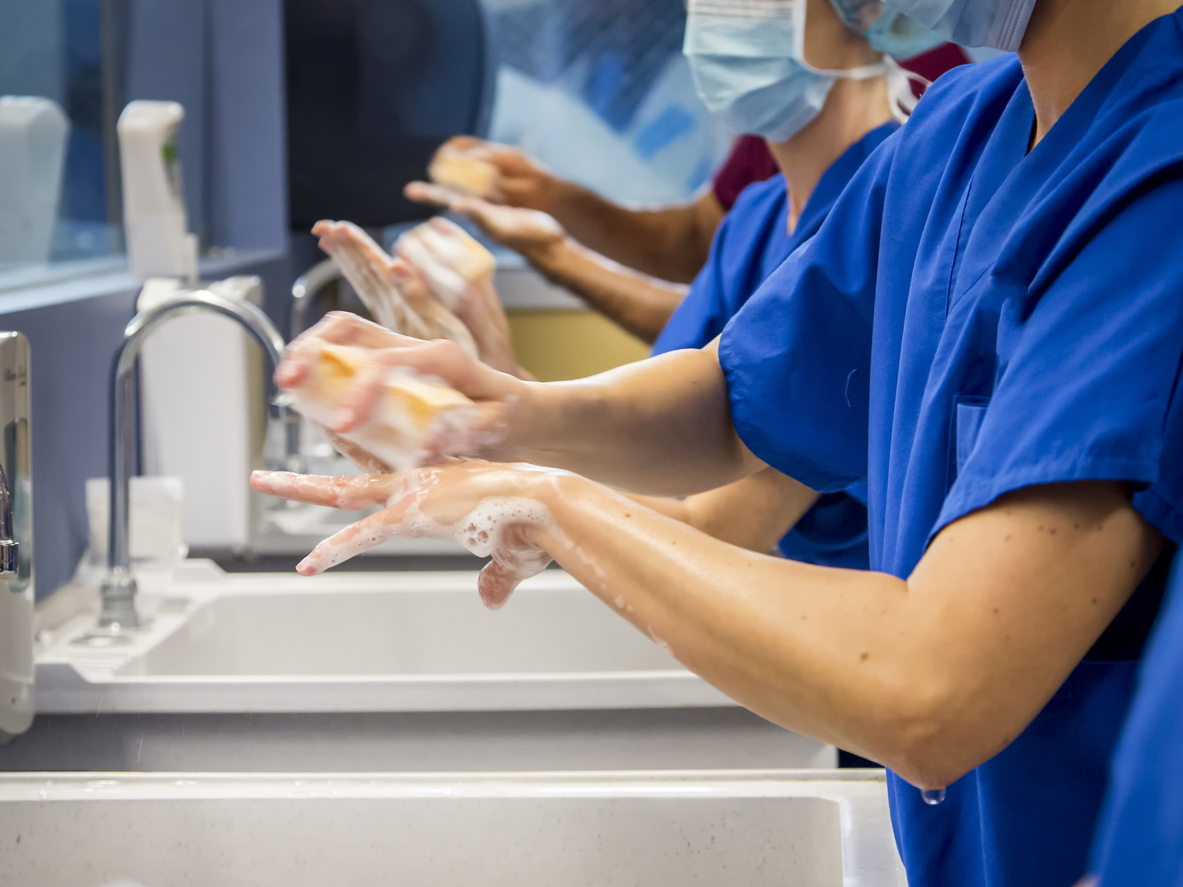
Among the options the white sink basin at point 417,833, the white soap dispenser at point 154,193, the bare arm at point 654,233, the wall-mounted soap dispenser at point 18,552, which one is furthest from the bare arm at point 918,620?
the bare arm at point 654,233

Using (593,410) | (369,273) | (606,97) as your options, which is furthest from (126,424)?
(606,97)

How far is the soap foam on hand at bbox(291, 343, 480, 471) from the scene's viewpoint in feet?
2.02

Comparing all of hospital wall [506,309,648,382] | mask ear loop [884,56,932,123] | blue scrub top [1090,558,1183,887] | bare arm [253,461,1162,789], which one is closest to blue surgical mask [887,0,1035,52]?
bare arm [253,461,1162,789]

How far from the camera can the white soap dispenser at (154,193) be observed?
5.17 feet

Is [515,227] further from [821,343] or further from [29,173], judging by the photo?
[821,343]

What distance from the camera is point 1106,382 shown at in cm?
45

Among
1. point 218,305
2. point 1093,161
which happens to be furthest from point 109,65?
point 1093,161

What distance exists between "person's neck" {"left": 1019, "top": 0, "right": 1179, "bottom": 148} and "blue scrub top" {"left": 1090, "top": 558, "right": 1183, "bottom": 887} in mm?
356

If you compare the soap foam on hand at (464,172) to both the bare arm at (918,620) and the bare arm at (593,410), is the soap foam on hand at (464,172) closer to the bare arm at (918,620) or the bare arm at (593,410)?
the bare arm at (593,410)

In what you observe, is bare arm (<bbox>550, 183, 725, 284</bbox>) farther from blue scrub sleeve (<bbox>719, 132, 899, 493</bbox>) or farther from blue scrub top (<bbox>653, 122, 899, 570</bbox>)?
blue scrub sleeve (<bbox>719, 132, 899, 493</bbox>)

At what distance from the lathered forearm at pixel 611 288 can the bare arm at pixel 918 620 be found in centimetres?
116

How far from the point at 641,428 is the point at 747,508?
36cm

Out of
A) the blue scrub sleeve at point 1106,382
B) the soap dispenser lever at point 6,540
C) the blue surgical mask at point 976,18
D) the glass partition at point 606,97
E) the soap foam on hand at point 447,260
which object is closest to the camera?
the blue scrub sleeve at point 1106,382

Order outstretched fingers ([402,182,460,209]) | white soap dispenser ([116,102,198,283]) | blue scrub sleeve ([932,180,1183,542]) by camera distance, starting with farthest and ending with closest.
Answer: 1. outstretched fingers ([402,182,460,209])
2. white soap dispenser ([116,102,198,283])
3. blue scrub sleeve ([932,180,1183,542])
